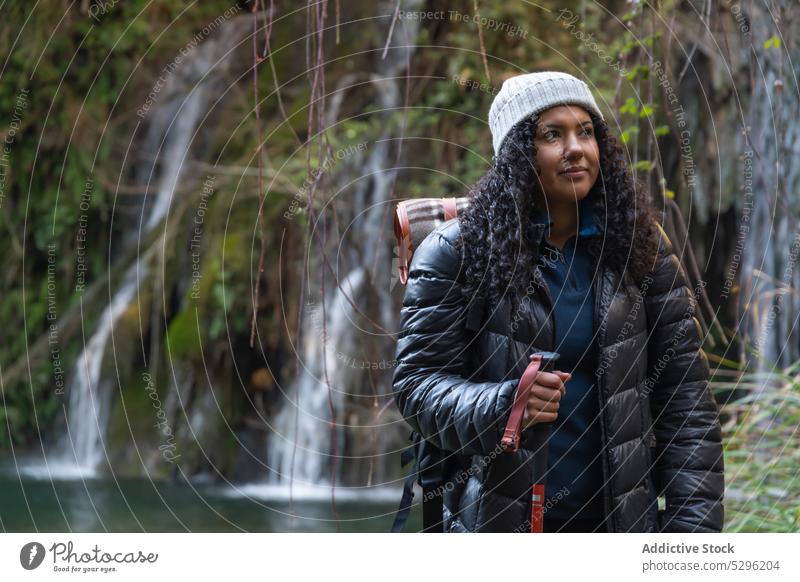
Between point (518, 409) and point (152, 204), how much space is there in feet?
23.5

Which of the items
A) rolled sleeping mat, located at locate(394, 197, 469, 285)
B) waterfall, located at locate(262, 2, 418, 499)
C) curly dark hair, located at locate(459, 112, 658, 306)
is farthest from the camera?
waterfall, located at locate(262, 2, 418, 499)

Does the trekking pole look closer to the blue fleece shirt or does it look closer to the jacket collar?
the blue fleece shirt

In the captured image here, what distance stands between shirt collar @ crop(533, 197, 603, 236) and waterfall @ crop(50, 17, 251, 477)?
18.2 ft

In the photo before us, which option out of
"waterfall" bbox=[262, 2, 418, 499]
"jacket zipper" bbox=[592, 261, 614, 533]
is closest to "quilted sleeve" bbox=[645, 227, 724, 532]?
"jacket zipper" bbox=[592, 261, 614, 533]

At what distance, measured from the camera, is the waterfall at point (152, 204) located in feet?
24.6

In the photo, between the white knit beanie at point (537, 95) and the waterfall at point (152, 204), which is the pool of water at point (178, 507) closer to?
the waterfall at point (152, 204)

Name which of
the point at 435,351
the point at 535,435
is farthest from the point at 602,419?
the point at 435,351

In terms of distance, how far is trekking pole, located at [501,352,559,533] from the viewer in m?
1.84

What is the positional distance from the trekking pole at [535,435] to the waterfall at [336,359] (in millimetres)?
4718

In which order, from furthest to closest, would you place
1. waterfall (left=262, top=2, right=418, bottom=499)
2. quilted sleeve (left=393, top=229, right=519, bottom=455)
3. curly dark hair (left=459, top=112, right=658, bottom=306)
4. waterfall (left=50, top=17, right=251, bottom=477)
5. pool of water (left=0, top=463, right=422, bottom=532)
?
waterfall (left=50, top=17, right=251, bottom=477) < waterfall (left=262, top=2, right=418, bottom=499) < pool of water (left=0, top=463, right=422, bottom=532) < curly dark hair (left=459, top=112, right=658, bottom=306) < quilted sleeve (left=393, top=229, right=519, bottom=455)

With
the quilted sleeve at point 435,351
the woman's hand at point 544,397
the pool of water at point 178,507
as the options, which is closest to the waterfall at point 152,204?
the pool of water at point 178,507

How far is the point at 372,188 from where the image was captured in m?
7.19

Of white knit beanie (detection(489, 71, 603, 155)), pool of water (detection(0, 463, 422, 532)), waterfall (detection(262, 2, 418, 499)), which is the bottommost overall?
pool of water (detection(0, 463, 422, 532))
